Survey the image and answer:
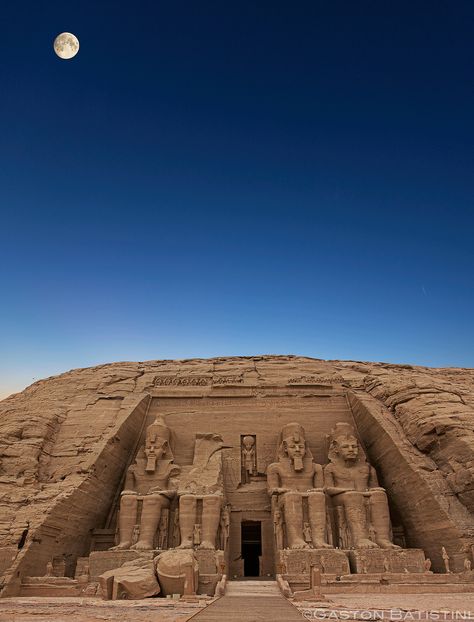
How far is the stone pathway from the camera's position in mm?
4281

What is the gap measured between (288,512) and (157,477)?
2852 mm

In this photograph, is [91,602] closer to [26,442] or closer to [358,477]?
[26,442]

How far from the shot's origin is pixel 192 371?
13.2 m

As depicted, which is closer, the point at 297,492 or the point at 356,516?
the point at 356,516

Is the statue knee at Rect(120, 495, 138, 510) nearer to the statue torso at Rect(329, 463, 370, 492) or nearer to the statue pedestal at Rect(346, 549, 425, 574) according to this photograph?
the statue torso at Rect(329, 463, 370, 492)

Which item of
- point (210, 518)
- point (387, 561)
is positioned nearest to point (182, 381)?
point (210, 518)

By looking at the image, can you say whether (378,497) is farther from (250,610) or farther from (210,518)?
(250,610)

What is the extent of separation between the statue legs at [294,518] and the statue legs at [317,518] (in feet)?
0.64

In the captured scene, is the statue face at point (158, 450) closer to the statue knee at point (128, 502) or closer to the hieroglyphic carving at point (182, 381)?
the statue knee at point (128, 502)

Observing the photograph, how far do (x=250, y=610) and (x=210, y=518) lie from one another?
15.4 ft

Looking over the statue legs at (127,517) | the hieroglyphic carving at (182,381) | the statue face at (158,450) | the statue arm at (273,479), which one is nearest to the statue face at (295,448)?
the statue arm at (273,479)

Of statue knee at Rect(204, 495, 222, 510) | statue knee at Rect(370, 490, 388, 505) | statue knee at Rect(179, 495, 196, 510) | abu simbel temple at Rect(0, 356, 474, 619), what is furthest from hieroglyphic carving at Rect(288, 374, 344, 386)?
statue knee at Rect(179, 495, 196, 510)

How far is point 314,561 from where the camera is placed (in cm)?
860

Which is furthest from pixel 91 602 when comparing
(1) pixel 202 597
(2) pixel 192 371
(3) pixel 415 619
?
(2) pixel 192 371
